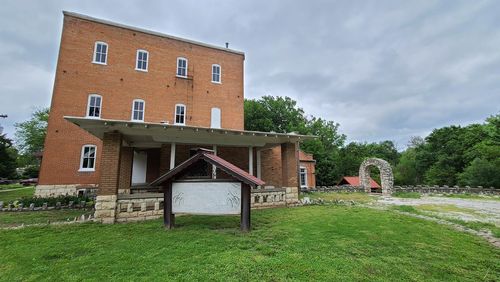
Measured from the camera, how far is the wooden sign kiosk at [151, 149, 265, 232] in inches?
235

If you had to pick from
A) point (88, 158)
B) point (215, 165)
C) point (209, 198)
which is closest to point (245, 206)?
point (209, 198)

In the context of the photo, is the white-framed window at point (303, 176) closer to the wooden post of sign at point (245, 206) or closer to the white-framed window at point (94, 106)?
the white-framed window at point (94, 106)

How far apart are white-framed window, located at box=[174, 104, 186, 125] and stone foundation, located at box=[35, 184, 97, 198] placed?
6.80 metres

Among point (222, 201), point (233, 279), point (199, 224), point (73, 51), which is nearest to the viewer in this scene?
point (233, 279)

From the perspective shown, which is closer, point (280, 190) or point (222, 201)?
point (222, 201)

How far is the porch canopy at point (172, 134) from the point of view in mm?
7281

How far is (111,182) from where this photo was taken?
7.51 meters

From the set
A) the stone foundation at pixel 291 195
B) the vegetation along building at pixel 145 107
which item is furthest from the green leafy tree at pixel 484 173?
the stone foundation at pixel 291 195

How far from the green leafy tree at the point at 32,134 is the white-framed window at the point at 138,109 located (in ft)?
102

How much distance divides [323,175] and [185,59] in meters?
22.9

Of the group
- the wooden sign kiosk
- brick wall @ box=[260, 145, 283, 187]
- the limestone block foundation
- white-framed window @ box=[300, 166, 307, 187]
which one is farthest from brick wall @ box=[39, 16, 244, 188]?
the wooden sign kiosk

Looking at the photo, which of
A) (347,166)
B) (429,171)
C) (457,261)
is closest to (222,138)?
(457,261)

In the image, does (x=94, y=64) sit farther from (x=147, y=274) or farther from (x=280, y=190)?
(x=147, y=274)

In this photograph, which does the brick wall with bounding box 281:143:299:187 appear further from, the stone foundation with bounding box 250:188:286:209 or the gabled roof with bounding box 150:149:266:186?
the gabled roof with bounding box 150:149:266:186
